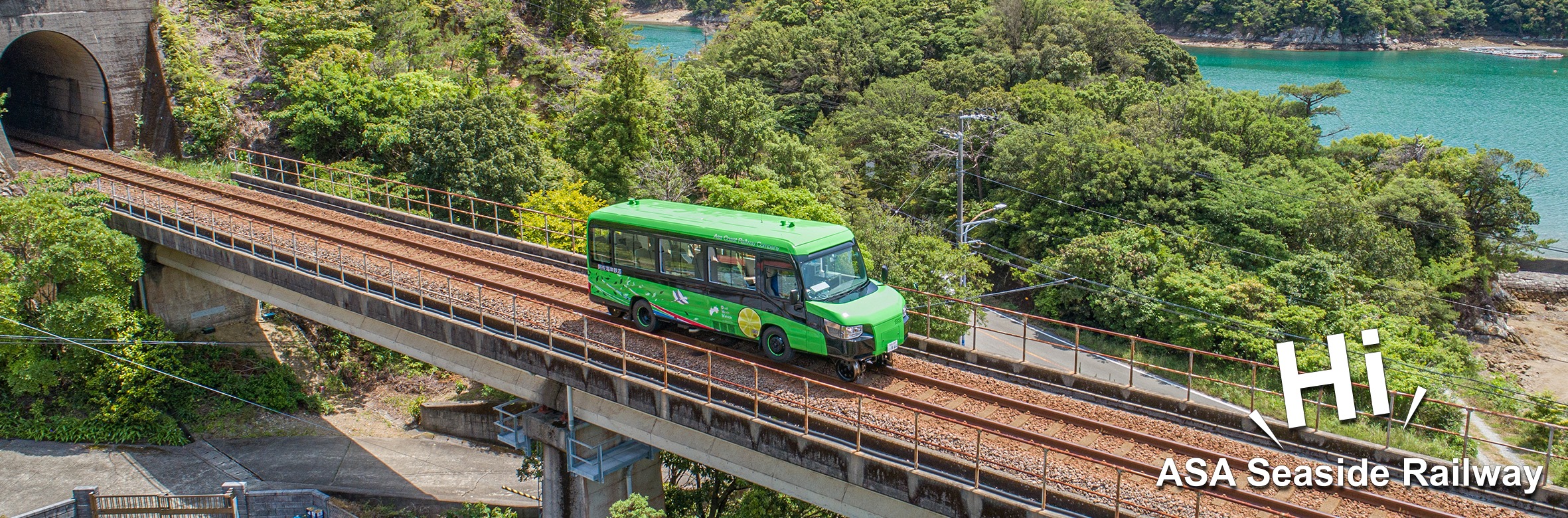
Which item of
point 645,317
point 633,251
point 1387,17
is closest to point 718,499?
point 645,317

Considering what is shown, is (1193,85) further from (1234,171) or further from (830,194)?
(830,194)

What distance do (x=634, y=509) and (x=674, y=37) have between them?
118163 mm

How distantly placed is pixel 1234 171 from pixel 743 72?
107 feet

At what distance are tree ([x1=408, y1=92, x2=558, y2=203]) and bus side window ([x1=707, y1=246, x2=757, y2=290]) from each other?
65.6 feet

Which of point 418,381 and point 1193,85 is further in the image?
point 1193,85

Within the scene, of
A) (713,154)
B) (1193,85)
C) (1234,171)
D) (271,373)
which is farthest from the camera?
(1193,85)

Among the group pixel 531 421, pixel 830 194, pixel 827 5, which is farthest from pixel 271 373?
pixel 827 5

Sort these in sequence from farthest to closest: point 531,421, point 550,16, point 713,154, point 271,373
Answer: point 550,16, point 713,154, point 271,373, point 531,421

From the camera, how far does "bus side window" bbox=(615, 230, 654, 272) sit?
2048cm

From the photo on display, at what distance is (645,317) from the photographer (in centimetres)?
2125

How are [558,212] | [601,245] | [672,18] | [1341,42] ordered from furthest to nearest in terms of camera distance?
[672,18] → [1341,42] → [558,212] → [601,245]

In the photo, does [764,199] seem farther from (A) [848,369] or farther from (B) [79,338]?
(B) [79,338]

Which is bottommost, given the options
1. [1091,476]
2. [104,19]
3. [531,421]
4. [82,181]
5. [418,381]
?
[418,381]

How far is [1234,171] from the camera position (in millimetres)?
49312
